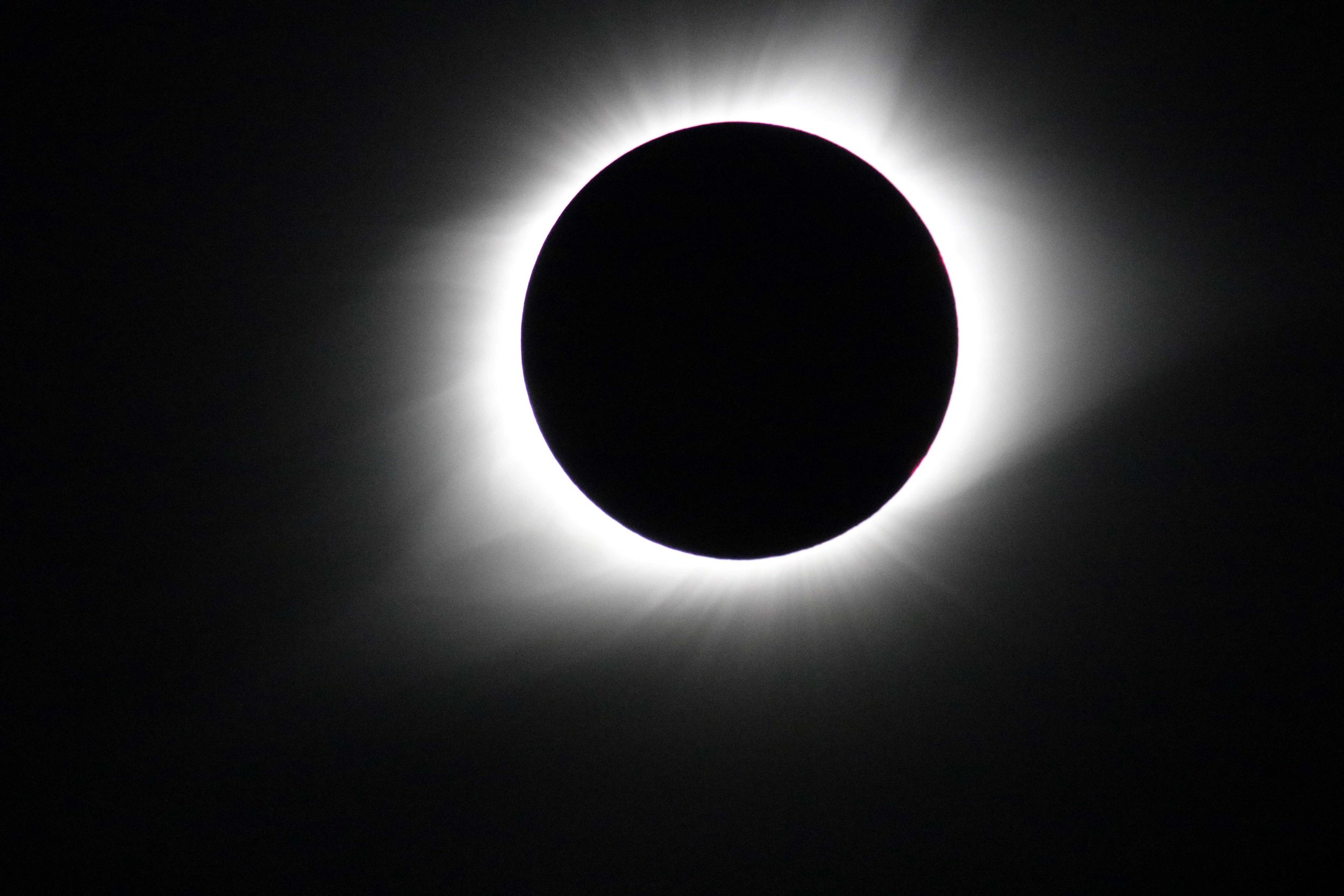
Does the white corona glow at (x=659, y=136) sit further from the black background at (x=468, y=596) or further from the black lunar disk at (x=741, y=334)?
the black lunar disk at (x=741, y=334)

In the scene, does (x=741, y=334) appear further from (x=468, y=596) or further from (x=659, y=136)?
(x=468, y=596)

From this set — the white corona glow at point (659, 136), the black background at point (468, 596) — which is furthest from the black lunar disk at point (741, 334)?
the black background at point (468, 596)

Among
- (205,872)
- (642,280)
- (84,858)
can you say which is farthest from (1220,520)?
(84,858)

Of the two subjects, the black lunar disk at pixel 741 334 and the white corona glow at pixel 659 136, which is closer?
the black lunar disk at pixel 741 334

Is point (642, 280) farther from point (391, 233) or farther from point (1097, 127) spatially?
→ point (1097, 127)

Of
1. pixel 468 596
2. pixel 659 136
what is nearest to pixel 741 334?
pixel 659 136
